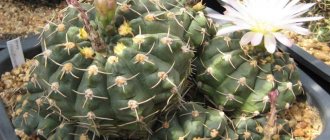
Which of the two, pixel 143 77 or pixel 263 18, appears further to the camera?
pixel 263 18

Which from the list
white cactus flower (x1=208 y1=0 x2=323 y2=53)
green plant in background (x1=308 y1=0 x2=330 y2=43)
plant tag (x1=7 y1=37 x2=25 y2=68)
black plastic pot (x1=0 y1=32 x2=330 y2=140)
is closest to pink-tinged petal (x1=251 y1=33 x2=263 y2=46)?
white cactus flower (x1=208 y1=0 x2=323 y2=53)

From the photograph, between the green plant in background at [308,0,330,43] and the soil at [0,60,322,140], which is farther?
the green plant in background at [308,0,330,43]

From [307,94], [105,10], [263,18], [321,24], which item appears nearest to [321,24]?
[321,24]

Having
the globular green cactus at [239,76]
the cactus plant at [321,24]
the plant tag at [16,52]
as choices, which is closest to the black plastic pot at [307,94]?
the plant tag at [16,52]

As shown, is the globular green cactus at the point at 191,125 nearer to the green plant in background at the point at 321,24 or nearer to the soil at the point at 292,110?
the soil at the point at 292,110

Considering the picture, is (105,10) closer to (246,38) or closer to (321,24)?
(246,38)

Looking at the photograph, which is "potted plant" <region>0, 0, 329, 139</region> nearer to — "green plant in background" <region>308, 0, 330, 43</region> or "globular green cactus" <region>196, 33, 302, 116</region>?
"globular green cactus" <region>196, 33, 302, 116</region>

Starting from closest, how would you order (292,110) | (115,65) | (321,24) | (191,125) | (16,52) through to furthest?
(115,65), (191,125), (292,110), (16,52), (321,24)

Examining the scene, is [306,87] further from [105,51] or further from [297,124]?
[105,51]
